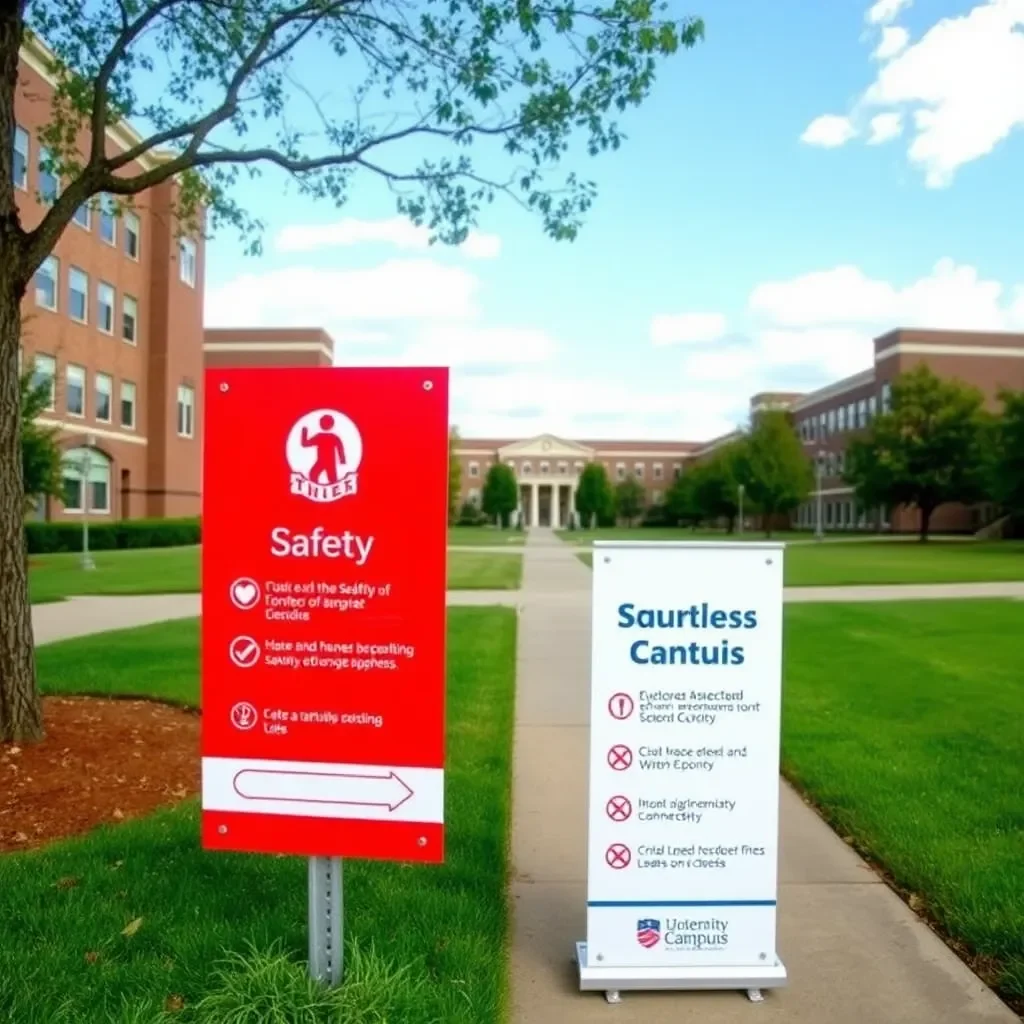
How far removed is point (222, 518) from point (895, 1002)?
9.29 ft

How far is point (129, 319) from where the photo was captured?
151 feet

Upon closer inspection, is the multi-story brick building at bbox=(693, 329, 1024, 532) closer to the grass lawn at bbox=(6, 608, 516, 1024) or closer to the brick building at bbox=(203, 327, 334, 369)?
the brick building at bbox=(203, 327, 334, 369)

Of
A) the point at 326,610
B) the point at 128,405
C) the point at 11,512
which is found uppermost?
the point at 128,405

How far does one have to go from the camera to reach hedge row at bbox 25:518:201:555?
35.2m

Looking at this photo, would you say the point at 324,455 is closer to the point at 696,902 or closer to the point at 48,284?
the point at 696,902

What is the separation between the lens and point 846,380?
8625 centimetres

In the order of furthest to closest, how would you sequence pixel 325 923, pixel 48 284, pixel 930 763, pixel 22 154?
1. pixel 48 284
2. pixel 22 154
3. pixel 930 763
4. pixel 325 923

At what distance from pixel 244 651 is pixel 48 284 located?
38906 mm

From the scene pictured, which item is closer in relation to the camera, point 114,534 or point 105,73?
point 105,73

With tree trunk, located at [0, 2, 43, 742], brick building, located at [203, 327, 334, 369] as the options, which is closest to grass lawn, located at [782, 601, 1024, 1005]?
tree trunk, located at [0, 2, 43, 742]

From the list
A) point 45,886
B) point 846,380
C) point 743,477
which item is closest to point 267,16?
point 45,886

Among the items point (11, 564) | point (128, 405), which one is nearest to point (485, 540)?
point (128, 405)

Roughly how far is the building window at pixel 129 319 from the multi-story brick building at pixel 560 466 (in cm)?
9148

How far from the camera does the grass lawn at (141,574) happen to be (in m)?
21.9
